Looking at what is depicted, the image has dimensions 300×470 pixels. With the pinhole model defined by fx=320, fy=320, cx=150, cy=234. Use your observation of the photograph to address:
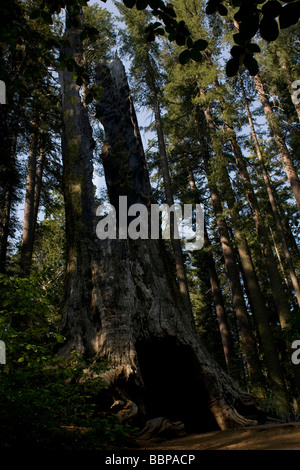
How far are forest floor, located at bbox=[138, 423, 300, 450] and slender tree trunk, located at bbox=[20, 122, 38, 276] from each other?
7.78 meters

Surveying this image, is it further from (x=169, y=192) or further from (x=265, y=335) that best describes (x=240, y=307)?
(x=169, y=192)

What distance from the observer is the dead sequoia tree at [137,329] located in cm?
498

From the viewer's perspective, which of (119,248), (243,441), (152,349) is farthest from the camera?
(119,248)

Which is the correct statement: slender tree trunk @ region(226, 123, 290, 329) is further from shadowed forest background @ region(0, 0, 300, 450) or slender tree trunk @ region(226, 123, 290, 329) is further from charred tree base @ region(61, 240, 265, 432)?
charred tree base @ region(61, 240, 265, 432)

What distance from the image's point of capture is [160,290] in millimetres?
6277

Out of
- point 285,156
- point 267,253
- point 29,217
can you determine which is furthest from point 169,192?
point 29,217

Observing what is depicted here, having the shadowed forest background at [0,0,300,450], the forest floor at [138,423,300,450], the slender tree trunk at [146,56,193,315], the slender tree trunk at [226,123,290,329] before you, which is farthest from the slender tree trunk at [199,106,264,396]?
the forest floor at [138,423,300,450]

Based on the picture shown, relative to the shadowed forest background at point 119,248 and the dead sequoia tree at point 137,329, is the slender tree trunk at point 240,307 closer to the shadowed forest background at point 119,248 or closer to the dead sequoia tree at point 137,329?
the shadowed forest background at point 119,248

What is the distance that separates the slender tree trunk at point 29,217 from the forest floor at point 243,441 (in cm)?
778

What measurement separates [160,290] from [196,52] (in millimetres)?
4773

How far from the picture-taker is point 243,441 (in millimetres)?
3348

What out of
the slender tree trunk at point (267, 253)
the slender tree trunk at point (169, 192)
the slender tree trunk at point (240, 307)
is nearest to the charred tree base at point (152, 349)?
the slender tree trunk at point (169, 192)

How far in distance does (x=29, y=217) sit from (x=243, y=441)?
10.9 meters
